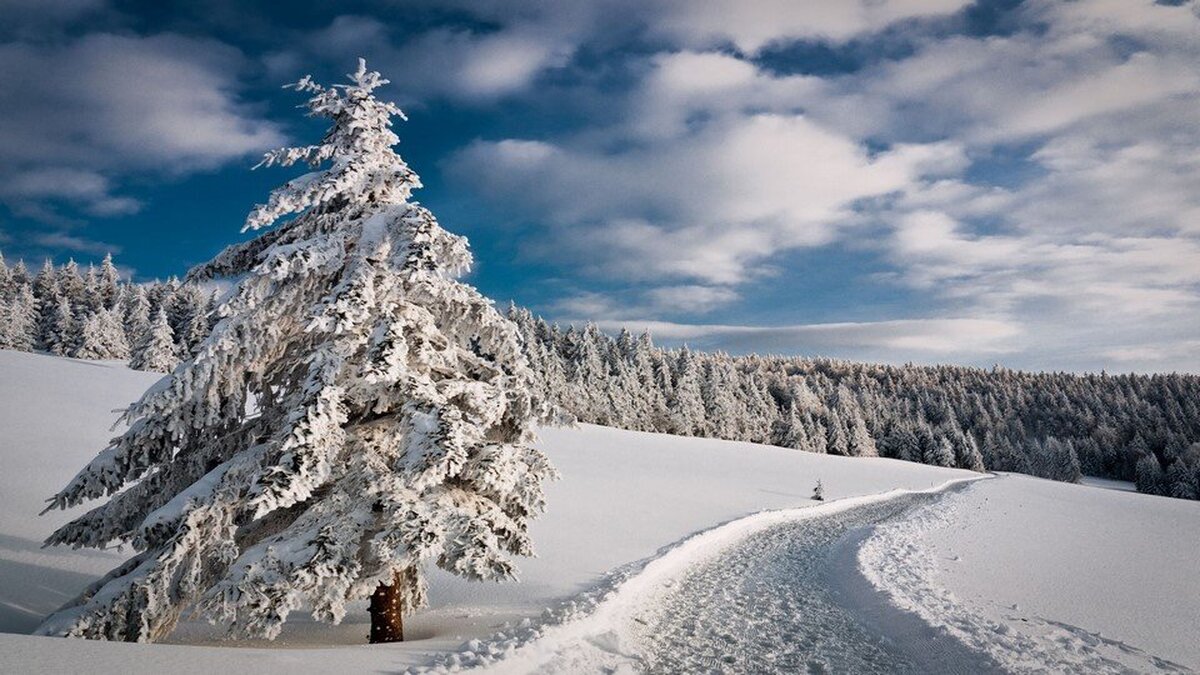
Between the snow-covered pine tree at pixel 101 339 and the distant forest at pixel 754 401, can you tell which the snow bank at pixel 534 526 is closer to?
the distant forest at pixel 754 401

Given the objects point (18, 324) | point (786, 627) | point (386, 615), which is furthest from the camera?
point (18, 324)

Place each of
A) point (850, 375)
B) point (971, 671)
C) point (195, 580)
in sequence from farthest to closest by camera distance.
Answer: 1. point (850, 375)
2. point (971, 671)
3. point (195, 580)

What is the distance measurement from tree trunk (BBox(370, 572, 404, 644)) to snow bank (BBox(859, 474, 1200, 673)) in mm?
9444

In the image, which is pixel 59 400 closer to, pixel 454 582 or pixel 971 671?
pixel 454 582

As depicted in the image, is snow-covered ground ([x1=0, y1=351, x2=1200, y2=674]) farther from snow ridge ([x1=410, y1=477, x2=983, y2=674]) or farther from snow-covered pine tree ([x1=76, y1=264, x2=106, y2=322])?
snow-covered pine tree ([x1=76, y1=264, x2=106, y2=322])

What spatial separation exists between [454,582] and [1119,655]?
13.7 meters

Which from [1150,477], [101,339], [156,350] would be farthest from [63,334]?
[1150,477]

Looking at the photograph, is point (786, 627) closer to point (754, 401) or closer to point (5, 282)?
point (754, 401)

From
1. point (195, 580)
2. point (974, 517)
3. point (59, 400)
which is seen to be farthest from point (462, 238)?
point (59, 400)

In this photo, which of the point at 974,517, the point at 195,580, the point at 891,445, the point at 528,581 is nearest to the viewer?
the point at 195,580

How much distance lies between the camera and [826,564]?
56.9 feet

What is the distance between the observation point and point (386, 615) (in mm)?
9203

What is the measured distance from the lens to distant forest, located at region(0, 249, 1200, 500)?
7556cm

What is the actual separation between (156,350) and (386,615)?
235ft
